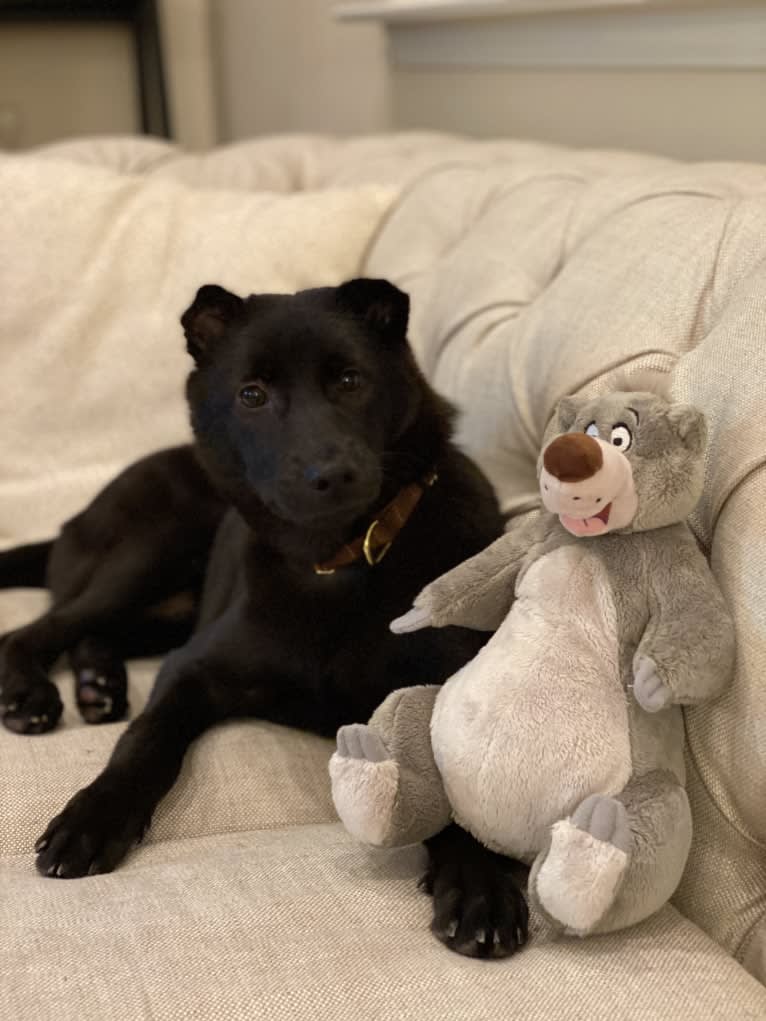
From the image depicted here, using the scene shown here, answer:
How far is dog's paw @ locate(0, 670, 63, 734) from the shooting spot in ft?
4.79

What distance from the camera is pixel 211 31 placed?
4.46 meters

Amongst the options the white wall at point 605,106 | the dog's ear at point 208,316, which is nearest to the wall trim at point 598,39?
the white wall at point 605,106

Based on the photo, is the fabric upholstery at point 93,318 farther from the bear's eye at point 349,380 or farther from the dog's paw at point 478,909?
the dog's paw at point 478,909

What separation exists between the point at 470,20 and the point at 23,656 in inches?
71.2

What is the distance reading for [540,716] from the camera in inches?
39.0

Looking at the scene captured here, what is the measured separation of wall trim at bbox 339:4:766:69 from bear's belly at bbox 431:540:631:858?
48.2 inches

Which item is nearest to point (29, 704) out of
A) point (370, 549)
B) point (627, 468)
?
point (370, 549)

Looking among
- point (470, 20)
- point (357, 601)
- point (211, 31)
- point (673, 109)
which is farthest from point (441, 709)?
point (211, 31)

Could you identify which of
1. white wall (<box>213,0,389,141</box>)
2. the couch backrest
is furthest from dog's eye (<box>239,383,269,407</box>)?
white wall (<box>213,0,389,141</box>)

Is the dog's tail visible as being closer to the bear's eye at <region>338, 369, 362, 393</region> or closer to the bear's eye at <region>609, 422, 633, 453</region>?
the bear's eye at <region>338, 369, 362, 393</region>

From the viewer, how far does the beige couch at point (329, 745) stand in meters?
0.92

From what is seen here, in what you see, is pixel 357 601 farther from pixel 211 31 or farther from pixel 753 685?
pixel 211 31

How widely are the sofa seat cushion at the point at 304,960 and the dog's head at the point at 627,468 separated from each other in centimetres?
35

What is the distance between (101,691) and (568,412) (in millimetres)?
783
